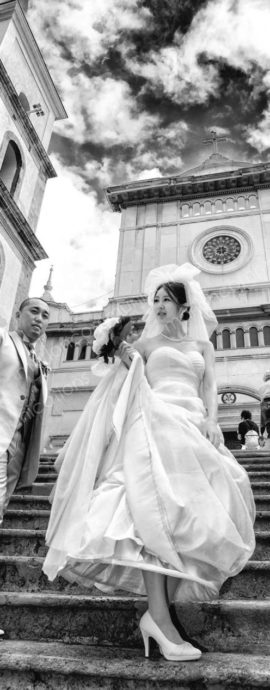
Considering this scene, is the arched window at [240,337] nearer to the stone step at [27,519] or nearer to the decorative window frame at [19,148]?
the decorative window frame at [19,148]

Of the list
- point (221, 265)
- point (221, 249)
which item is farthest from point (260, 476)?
point (221, 249)

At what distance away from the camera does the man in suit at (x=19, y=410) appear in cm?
284

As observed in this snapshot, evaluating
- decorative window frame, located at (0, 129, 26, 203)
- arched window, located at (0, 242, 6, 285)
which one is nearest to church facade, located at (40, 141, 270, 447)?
arched window, located at (0, 242, 6, 285)

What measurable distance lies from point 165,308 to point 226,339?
11764mm

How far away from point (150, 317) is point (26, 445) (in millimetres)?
1282

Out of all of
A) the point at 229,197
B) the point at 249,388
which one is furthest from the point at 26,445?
the point at 229,197

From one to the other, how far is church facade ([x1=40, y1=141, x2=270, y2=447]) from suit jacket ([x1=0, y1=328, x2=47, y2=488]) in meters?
10.0

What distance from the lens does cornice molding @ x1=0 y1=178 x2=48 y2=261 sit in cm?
1084

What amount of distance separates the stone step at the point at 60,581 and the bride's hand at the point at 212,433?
2.43 feet

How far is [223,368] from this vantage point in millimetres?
13266

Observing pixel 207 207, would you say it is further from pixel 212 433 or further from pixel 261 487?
pixel 212 433

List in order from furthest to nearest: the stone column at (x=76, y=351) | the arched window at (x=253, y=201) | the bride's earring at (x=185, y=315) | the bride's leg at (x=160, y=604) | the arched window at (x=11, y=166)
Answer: the arched window at (x=253, y=201) < the stone column at (x=76, y=351) < the arched window at (x=11, y=166) < the bride's earring at (x=185, y=315) < the bride's leg at (x=160, y=604)

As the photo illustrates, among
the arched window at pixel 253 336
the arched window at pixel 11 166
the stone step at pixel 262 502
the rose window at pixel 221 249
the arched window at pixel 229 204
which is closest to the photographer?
the stone step at pixel 262 502

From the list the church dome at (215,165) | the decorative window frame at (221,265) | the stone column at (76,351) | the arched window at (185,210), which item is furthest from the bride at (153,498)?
the church dome at (215,165)
